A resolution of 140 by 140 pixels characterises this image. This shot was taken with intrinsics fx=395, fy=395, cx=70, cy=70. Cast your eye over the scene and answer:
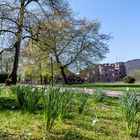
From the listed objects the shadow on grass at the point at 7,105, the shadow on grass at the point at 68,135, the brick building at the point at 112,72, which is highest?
the brick building at the point at 112,72

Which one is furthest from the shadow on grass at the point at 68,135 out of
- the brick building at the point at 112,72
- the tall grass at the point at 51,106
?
the brick building at the point at 112,72

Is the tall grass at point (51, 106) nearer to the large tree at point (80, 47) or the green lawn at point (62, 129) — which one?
the green lawn at point (62, 129)

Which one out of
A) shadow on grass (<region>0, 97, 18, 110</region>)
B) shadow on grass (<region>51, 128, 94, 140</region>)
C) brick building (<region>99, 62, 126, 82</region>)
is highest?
brick building (<region>99, 62, 126, 82</region>)

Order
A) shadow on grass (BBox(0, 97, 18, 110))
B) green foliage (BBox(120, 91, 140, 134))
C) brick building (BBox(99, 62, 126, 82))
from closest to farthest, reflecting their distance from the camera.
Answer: green foliage (BBox(120, 91, 140, 134)) → shadow on grass (BBox(0, 97, 18, 110)) → brick building (BBox(99, 62, 126, 82))

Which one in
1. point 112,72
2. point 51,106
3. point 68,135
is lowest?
point 68,135

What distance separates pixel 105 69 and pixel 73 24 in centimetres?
5016

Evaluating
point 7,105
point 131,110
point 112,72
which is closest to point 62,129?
point 131,110

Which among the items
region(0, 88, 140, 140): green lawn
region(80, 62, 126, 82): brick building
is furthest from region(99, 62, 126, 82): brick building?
region(0, 88, 140, 140): green lawn

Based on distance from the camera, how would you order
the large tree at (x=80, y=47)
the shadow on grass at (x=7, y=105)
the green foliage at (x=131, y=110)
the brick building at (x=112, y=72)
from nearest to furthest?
1. the green foliage at (x=131, y=110)
2. the shadow on grass at (x=7, y=105)
3. the large tree at (x=80, y=47)
4. the brick building at (x=112, y=72)

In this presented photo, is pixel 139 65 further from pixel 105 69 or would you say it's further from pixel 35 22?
pixel 35 22

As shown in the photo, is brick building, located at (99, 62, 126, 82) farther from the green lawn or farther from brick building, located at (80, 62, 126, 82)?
the green lawn

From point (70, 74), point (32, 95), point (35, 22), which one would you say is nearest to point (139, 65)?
point (70, 74)

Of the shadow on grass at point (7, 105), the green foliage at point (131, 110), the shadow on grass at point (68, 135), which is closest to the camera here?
the shadow on grass at point (68, 135)

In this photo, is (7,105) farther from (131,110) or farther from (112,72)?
(112,72)
